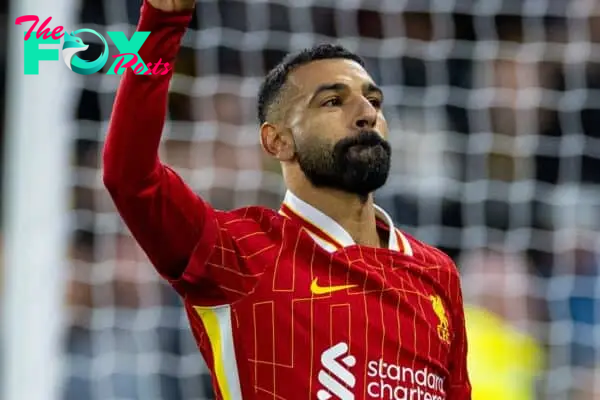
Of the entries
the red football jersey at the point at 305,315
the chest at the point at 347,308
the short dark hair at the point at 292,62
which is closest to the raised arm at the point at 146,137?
the red football jersey at the point at 305,315

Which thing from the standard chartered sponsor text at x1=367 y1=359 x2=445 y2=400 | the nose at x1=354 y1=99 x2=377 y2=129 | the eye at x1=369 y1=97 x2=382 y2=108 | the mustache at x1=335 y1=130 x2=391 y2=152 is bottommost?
the standard chartered sponsor text at x1=367 y1=359 x2=445 y2=400

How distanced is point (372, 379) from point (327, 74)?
541mm

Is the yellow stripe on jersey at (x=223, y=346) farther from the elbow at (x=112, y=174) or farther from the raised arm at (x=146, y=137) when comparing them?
the elbow at (x=112, y=174)

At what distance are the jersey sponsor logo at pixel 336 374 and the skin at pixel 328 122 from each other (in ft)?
0.86

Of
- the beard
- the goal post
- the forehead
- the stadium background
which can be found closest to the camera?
the beard

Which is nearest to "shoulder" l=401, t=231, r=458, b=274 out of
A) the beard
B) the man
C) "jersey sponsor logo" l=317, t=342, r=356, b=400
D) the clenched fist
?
the man

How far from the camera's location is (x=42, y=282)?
3.12 m

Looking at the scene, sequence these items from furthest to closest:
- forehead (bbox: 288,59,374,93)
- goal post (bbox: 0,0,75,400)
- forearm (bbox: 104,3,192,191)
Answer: goal post (bbox: 0,0,75,400)
forehead (bbox: 288,59,374,93)
forearm (bbox: 104,3,192,191)

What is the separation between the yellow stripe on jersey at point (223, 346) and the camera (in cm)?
195

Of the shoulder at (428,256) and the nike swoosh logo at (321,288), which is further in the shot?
the shoulder at (428,256)

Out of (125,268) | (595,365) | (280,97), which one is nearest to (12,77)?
(125,268)

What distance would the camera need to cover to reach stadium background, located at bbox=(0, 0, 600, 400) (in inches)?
150

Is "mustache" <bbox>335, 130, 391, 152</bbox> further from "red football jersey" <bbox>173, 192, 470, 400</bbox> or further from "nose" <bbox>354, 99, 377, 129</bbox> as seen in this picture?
"red football jersey" <bbox>173, 192, 470, 400</bbox>

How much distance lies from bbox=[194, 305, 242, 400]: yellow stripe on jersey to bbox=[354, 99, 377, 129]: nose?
38cm
